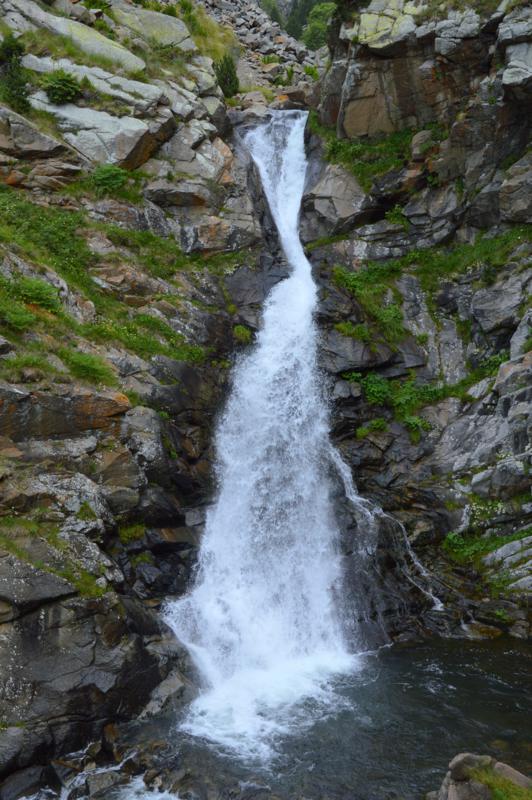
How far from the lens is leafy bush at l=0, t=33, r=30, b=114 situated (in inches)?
808

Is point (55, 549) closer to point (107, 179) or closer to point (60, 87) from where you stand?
point (107, 179)

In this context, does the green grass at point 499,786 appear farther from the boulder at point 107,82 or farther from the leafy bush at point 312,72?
the leafy bush at point 312,72

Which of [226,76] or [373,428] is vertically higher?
[226,76]

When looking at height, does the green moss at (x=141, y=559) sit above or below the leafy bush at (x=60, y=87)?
below

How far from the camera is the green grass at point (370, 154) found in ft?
75.0

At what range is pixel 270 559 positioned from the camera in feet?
47.9

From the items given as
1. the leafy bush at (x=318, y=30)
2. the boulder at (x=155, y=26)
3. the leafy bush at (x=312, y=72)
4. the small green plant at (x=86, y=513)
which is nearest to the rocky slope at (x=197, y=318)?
the small green plant at (x=86, y=513)

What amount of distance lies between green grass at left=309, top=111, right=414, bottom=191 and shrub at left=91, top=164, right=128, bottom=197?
29.5 ft

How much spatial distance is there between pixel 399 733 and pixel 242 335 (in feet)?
40.6

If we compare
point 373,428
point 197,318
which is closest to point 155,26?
point 197,318

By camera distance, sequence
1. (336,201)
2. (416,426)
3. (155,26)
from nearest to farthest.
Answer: (416,426) → (336,201) → (155,26)

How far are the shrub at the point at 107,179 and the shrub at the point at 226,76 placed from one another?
14266mm

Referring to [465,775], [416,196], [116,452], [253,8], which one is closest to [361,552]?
[116,452]

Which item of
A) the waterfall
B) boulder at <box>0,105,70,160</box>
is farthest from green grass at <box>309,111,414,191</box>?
boulder at <box>0,105,70,160</box>
